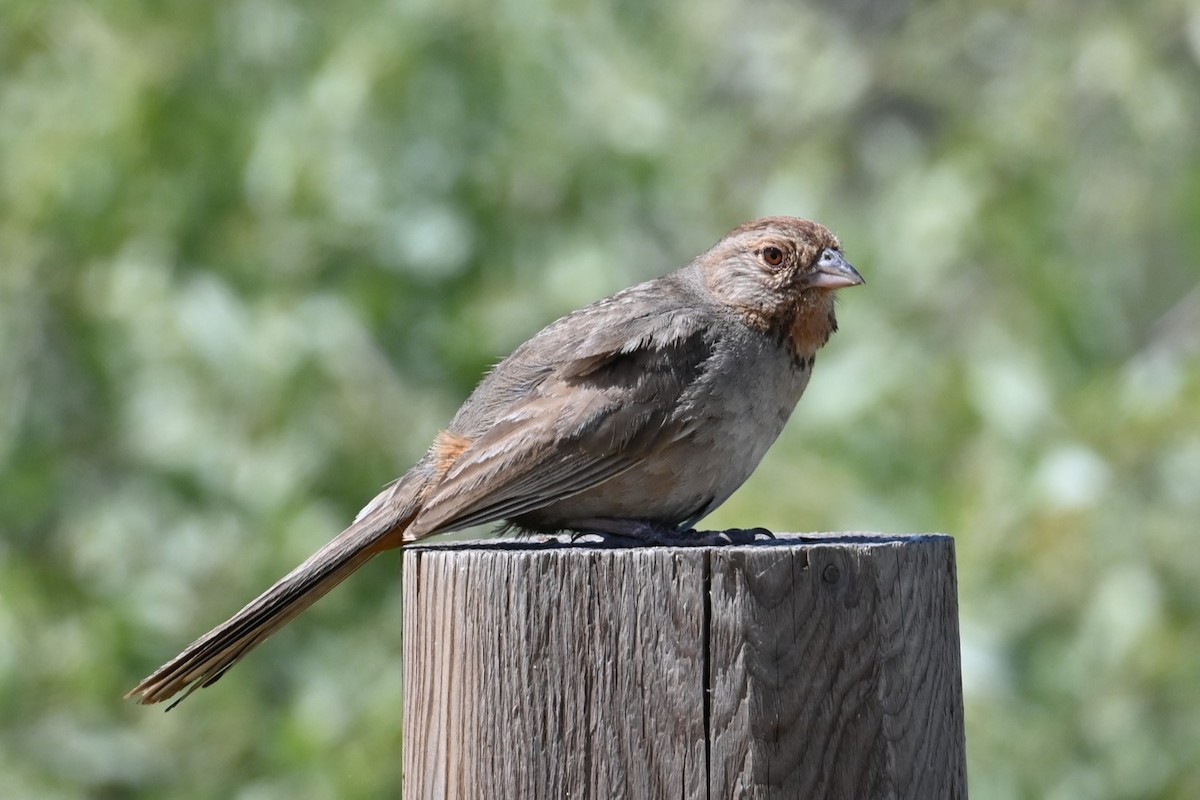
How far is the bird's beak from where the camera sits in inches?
184

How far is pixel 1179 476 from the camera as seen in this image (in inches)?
217

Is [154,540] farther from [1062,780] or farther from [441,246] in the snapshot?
[1062,780]

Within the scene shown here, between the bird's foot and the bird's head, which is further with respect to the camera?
the bird's head

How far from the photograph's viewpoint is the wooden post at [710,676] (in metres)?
2.70

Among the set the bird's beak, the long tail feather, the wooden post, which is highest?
the bird's beak

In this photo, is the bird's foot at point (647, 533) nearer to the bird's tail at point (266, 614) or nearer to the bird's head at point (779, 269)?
the bird's tail at point (266, 614)

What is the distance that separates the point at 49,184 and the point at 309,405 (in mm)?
1449

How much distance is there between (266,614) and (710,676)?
1.49 meters

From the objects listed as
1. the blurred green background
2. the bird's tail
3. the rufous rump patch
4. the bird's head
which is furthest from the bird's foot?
the blurred green background

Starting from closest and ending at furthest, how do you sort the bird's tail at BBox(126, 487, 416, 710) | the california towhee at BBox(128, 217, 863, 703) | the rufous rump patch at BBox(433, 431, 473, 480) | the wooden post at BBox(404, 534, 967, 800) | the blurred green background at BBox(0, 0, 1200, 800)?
the wooden post at BBox(404, 534, 967, 800), the bird's tail at BBox(126, 487, 416, 710), the california towhee at BBox(128, 217, 863, 703), the rufous rump patch at BBox(433, 431, 473, 480), the blurred green background at BBox(0, 0, 1200, 800)

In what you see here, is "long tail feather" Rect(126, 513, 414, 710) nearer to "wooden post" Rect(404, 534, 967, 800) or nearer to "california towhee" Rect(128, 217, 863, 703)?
"california towhee" Rect(128, 217, 863, 703)

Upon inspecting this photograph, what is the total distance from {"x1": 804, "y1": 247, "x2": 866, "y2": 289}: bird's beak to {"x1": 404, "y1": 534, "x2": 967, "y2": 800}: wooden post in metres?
1.92

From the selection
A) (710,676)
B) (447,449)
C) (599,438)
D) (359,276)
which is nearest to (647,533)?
(599,438)

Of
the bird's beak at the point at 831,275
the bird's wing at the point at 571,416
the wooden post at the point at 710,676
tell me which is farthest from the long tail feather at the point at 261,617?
the bird's beak at the point at 831,275
